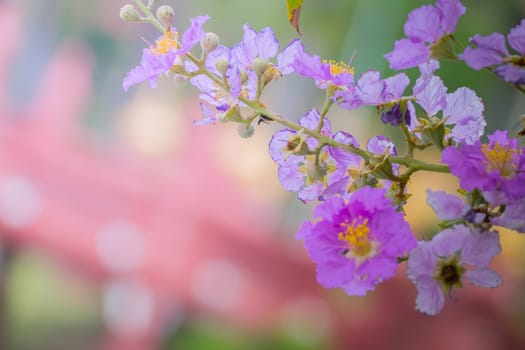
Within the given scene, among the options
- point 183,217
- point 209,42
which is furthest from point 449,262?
point 183,217

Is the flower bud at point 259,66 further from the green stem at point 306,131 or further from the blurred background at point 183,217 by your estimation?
the blurred background at point 183,217

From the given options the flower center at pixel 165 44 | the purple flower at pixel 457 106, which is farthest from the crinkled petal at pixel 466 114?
the flower center at pixel 165 44

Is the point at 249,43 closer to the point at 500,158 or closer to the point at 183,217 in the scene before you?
the point at 500,158

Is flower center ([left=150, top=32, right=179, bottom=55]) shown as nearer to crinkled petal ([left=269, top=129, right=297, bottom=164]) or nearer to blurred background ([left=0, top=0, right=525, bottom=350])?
crinkled petal ([left=269, top=129, right=297, bottom=164])

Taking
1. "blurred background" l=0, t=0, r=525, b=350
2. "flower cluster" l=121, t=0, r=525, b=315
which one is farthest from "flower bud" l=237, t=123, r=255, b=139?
"blurred background" l=0, t=0, r=525, b=350

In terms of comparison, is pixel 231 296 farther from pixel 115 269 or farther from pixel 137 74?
pixel 137 74
